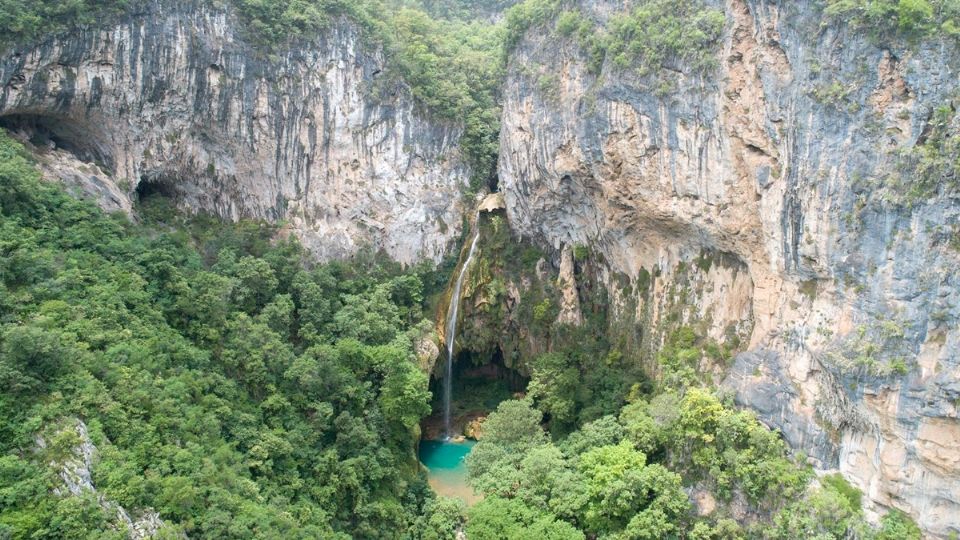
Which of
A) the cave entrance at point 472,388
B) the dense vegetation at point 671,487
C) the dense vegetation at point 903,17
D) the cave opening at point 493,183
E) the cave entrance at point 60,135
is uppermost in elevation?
the dense vegetation at point 903,17

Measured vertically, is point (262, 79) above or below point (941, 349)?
above

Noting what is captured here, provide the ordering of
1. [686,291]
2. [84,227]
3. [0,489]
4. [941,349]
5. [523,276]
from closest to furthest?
[0,489]
[941,349]
[84,227]
[686,291]
[523,276]

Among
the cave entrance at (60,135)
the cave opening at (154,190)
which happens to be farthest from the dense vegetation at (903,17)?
the cave entrance at (60,135)

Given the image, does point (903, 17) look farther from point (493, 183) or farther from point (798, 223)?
point (493, 183)

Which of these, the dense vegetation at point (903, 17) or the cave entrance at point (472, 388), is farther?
the cave entrance at point (472, 388)

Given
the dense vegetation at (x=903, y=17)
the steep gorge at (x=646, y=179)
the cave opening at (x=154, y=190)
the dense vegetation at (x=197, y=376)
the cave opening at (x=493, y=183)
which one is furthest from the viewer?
the cave opening at (x=493, y=183)

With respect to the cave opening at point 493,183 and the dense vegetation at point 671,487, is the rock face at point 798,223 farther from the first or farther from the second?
the cave opening at point 493,183

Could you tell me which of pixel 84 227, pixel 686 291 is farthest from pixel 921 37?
pixel 84 227

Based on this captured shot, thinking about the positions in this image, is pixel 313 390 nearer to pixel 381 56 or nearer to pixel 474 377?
pixel 474 377
